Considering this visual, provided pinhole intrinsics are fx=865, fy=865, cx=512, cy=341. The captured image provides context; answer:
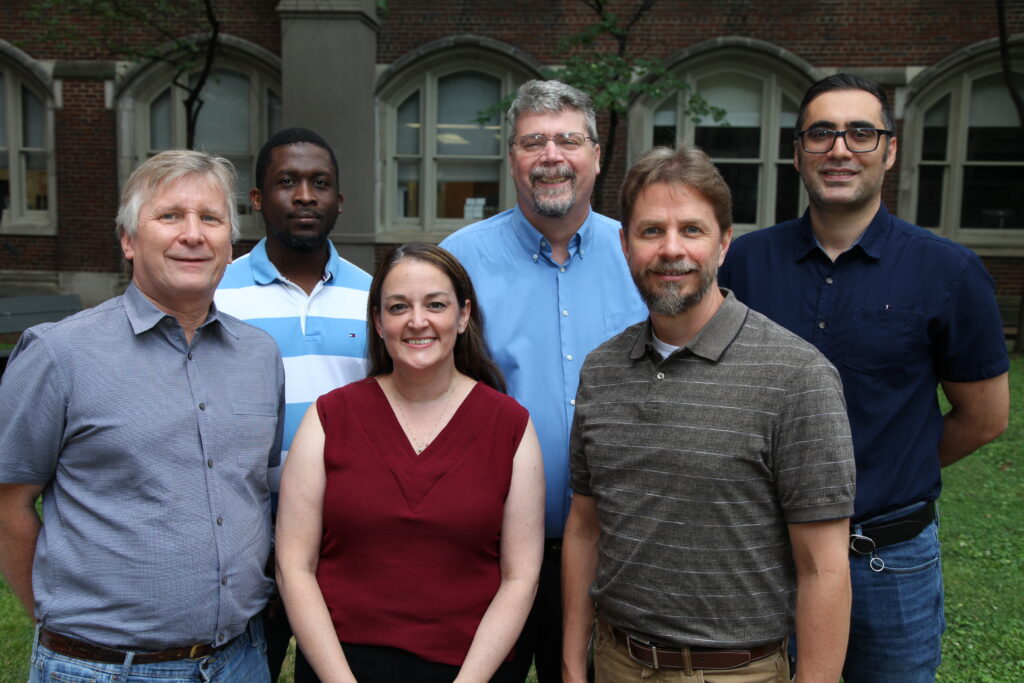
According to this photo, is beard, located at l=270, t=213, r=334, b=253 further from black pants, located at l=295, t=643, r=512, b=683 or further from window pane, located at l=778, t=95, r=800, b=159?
window pane, located at l=778, t=95, r=800, b=159

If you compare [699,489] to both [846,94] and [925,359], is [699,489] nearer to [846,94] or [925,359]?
[925,359]

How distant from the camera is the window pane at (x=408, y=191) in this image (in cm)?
1390

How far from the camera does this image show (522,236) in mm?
3068

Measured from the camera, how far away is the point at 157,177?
7.58 ft

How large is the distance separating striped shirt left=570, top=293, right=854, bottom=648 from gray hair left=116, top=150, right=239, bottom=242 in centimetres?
127

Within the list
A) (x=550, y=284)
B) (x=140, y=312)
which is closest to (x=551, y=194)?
(x=550, y=284)

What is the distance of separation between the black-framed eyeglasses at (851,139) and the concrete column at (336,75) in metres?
10.5

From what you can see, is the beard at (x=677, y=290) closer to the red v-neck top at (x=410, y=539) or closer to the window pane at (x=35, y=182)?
the red v-neck top at (x=410, y=539)

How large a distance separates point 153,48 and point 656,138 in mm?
7541

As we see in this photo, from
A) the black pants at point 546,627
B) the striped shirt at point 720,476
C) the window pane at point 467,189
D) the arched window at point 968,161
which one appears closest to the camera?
the striped shirt at point 720,476

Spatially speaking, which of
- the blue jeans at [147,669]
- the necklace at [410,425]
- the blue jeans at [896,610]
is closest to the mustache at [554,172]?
the necklace at [410,425]

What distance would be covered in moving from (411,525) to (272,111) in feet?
41.9

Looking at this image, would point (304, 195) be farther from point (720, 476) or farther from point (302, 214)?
point (720, 476)

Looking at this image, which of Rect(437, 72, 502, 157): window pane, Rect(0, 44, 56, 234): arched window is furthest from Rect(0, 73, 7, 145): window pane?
Rect(437, 72, 502, 157): window pane
